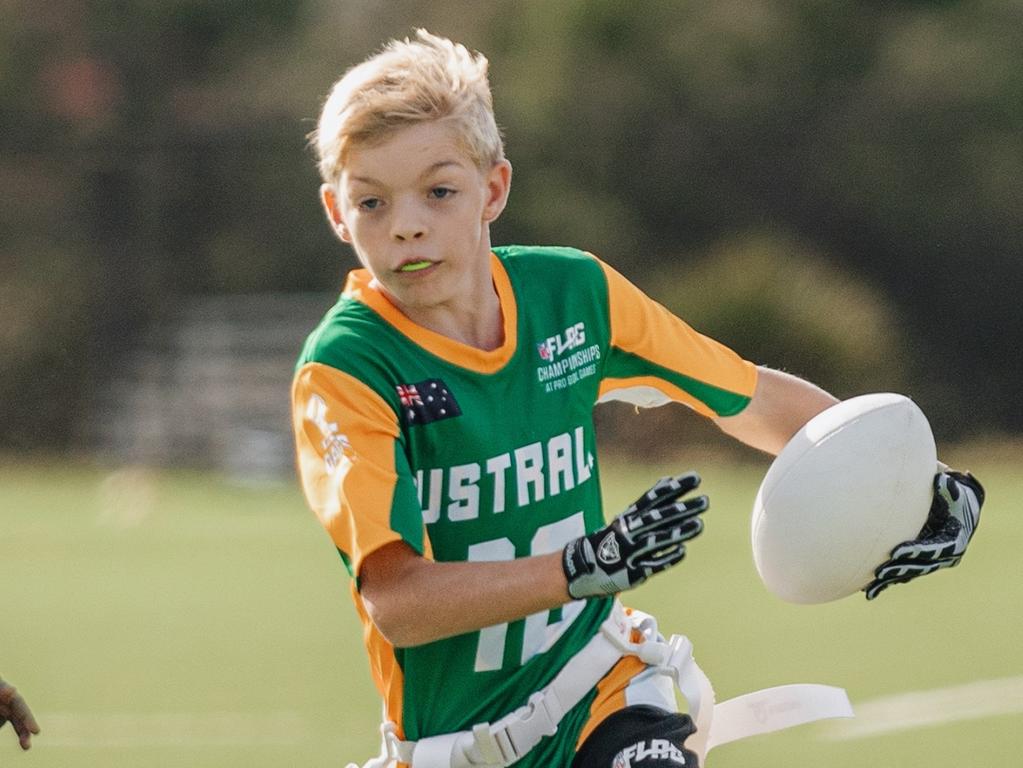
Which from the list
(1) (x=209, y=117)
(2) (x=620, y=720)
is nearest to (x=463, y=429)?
(2) (x=620, y=720)

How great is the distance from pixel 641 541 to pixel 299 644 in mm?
6713

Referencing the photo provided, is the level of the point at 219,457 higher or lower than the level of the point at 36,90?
lower

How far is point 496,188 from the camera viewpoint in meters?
4.26

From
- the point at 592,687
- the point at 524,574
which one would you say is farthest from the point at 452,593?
the point at 592,687

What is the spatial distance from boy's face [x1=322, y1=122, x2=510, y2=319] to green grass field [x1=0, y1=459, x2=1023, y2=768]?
3.63 metres

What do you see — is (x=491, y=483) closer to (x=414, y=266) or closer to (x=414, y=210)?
(x=414, y=266)

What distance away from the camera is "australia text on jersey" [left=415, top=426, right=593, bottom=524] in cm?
406

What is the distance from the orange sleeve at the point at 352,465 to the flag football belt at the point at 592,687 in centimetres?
44

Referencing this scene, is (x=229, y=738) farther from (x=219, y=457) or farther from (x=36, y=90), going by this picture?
(x=36, y=90)

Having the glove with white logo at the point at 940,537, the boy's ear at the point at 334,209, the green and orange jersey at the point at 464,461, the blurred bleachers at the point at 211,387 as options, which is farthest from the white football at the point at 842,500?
the blurred bleachers at the point at 211,387

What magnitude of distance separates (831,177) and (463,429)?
57.3 feet

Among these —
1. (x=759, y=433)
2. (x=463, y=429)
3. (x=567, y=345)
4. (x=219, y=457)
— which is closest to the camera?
(x=463, y=429)

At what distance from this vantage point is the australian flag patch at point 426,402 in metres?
4.02

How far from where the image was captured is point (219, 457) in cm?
2094
